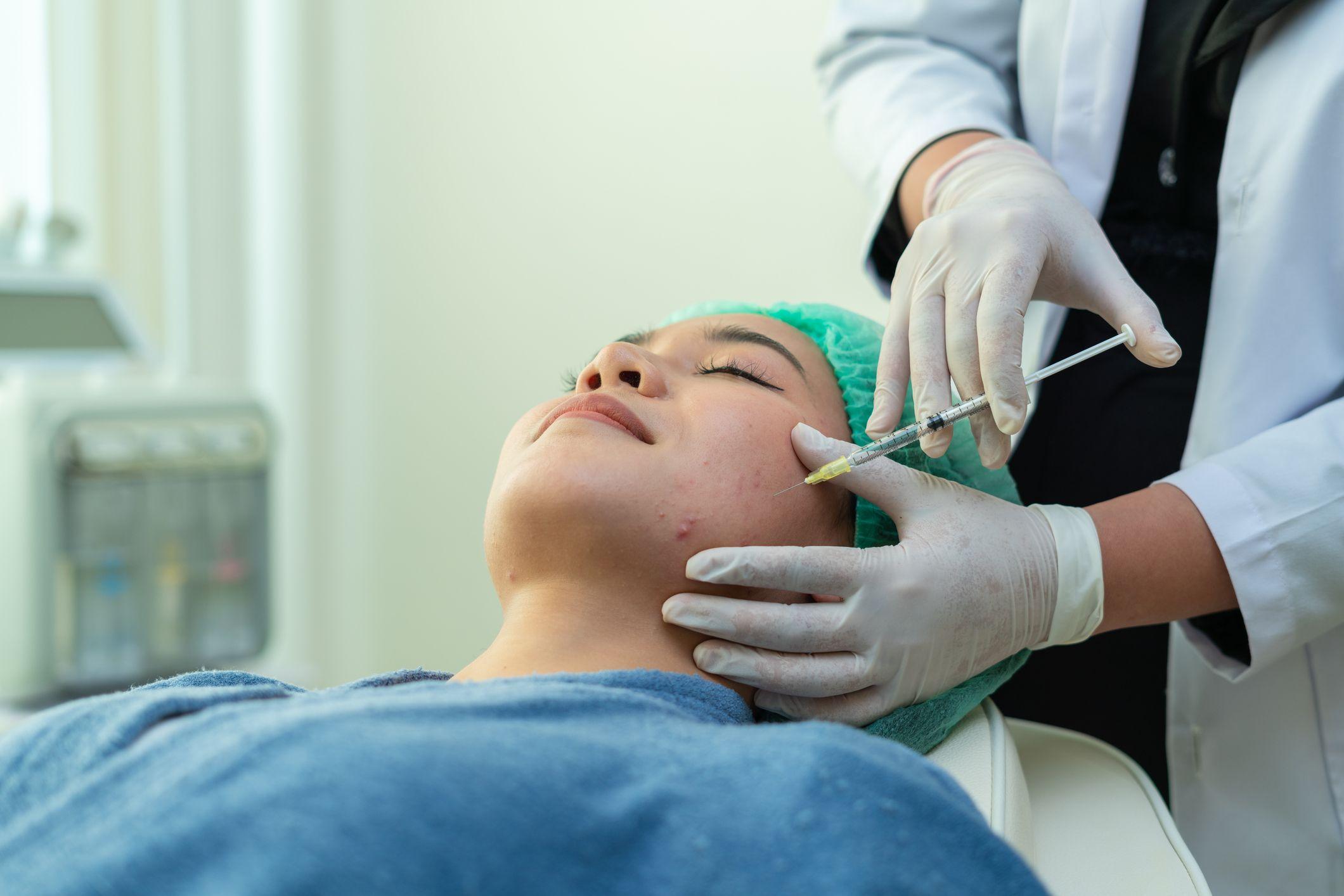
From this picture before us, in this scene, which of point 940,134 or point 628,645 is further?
point 940,134

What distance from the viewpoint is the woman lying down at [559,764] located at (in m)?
0.61

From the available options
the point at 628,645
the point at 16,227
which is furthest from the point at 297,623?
the point at 628,645

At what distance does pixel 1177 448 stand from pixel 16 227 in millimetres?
2279

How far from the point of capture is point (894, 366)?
1.02 m

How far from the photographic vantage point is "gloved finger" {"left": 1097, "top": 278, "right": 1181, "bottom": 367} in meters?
0.94

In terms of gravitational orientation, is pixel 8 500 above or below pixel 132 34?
below

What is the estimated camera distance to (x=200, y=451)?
2205 millimetres

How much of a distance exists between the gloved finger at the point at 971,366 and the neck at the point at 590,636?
320 mm

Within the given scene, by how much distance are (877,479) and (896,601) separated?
120 millimetres

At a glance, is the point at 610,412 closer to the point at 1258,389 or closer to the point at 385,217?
the point at 1258,389

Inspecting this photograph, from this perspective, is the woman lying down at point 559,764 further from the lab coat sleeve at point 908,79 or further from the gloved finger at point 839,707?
the lab coat sleeve at point 908,79

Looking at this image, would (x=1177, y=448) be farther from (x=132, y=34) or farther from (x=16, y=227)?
(x=132, y=34)

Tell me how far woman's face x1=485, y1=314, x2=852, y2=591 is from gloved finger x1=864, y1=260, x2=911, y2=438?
8cm

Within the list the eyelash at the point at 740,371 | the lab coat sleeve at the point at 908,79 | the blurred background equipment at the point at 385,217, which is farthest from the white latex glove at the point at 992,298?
the blurred background equipment at the point at 385,217
